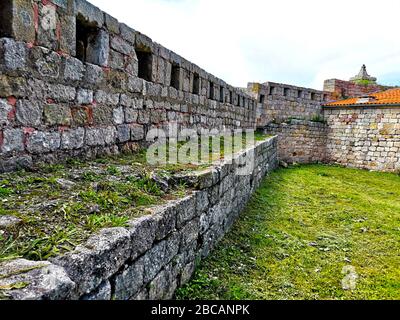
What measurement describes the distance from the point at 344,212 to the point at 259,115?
10044mm

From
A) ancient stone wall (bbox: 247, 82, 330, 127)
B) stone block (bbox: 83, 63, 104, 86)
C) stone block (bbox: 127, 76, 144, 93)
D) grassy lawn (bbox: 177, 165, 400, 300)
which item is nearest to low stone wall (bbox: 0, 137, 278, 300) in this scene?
grassy lawn (bbox: 177, 165, 400, 300)

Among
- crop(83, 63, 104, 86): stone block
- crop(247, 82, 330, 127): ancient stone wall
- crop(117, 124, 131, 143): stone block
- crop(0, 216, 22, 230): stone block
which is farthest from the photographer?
crop(247, 82, 330, 127): ancient stone wall

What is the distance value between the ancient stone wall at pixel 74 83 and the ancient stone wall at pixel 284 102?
10.7 m

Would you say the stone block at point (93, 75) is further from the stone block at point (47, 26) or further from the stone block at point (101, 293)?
the stone block at point (101, 293)

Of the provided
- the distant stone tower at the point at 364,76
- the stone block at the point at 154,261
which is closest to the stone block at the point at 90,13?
the stone block at the point at 154,261

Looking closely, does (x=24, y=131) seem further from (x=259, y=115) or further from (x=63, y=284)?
(x=259, y=115)

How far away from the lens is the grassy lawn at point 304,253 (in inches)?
129

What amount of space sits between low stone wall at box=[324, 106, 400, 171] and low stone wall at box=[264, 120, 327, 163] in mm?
528

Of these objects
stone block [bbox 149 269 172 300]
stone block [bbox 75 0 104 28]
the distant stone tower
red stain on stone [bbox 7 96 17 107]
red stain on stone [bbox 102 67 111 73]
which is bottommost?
stone block [bbox 149 269 172 300]

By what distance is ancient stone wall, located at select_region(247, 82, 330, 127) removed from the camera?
16125 mm

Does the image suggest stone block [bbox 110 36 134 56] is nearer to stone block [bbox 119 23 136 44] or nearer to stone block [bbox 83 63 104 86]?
stone block [bbox 119 23 136 44]

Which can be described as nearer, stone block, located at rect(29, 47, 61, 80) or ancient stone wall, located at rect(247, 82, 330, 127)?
stone block, located at rect(29, 47, 61, 80)

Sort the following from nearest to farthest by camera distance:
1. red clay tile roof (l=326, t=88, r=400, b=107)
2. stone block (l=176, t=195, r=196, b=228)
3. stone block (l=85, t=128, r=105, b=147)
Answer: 1. stone block (l=176, t=195, r=196, b=228)
2. stone block (l=85, t=128, r=105, b=147)
3. red clay tile roof (l=326, t=88, r=400, b=107)

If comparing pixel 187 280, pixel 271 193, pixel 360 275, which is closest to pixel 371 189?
pixel 271 193
